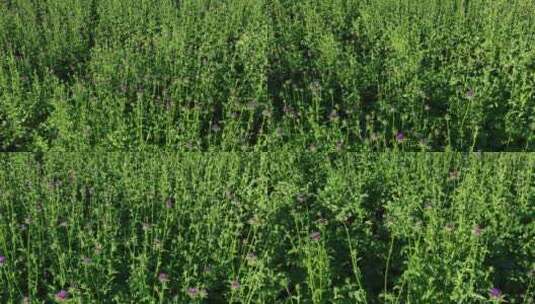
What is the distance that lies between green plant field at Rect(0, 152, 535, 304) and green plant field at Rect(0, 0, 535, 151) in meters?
0.28

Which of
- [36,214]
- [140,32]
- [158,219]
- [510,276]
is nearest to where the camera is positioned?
[510,276]

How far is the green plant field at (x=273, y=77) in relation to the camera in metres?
4.83

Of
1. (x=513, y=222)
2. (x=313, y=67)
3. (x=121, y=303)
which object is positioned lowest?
(x=121, y=303)

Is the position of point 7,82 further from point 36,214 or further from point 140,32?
point 36,214

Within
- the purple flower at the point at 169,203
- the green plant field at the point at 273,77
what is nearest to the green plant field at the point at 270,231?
the purple flower at the point at 169,203

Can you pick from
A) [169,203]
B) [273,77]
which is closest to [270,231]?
[169,203]

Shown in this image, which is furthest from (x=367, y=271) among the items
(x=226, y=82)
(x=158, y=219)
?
(x=226, y=82)

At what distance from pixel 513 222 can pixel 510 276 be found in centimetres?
44

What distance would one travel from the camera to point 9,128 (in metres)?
5.14

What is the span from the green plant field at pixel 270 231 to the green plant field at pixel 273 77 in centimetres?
28

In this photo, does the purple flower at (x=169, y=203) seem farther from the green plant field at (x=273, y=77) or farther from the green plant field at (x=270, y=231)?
the green plant field at (x=273, y=77)

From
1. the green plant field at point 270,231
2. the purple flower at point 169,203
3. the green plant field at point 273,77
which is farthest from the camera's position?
the green plant field at point 273,77

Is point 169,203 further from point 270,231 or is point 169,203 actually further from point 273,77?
point 273,77

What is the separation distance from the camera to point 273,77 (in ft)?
19.3
